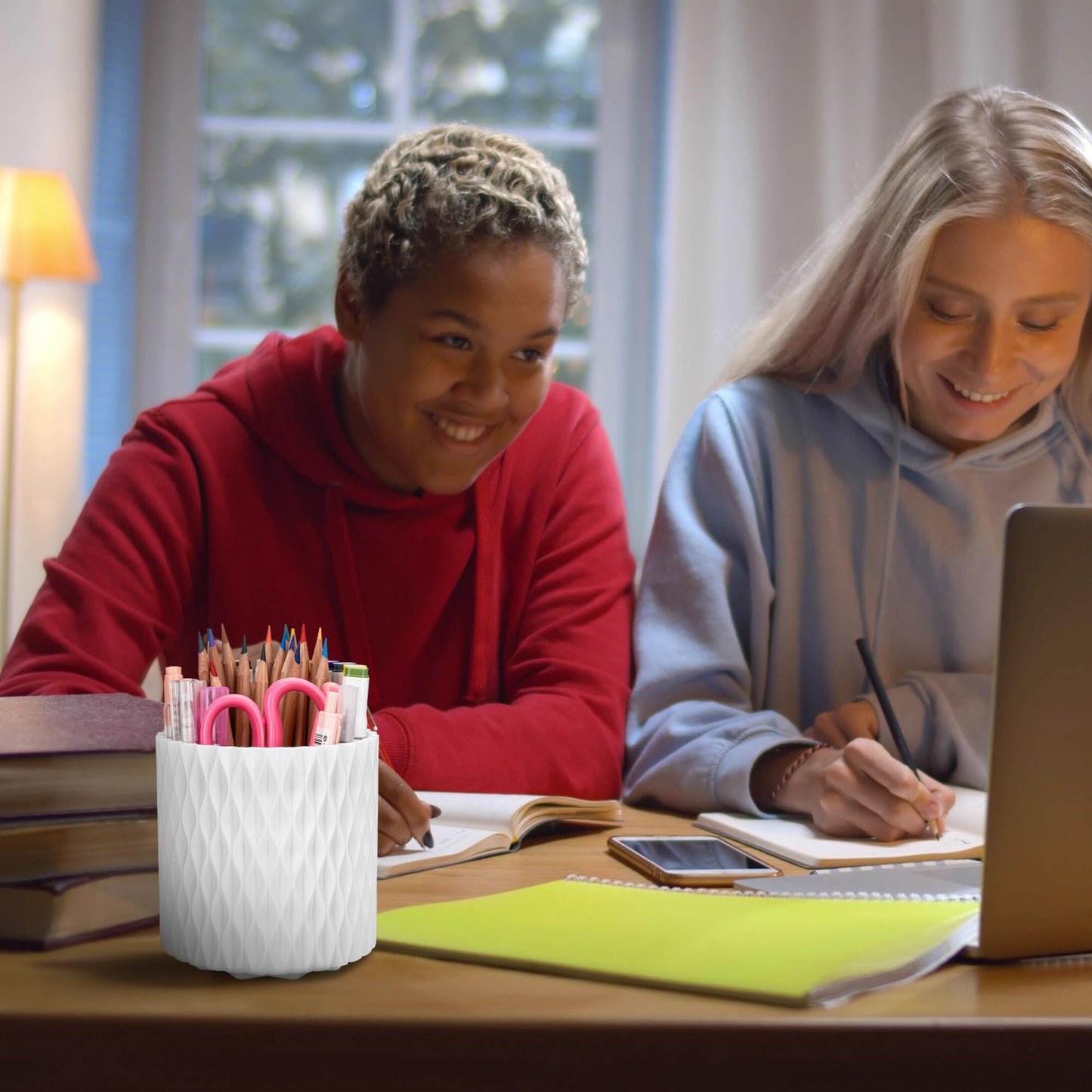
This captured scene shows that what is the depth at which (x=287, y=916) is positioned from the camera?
0.63 metres

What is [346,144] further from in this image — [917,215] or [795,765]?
[795,765]

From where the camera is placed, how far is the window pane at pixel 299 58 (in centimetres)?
333

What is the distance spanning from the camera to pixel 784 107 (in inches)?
125

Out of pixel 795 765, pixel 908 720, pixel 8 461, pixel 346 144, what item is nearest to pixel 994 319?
pixel 908 720

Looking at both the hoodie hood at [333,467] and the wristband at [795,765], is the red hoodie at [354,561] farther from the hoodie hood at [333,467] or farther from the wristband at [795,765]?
the wristband at [795,765]

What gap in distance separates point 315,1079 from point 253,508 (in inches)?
34.7

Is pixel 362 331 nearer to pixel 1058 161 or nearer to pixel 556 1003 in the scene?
pixel 1058 161

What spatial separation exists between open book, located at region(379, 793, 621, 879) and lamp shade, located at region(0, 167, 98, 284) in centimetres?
205

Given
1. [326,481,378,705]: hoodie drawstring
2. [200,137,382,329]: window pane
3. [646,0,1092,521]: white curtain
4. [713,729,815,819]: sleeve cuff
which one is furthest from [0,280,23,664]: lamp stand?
[713,729,815,819]: sleeve cuff

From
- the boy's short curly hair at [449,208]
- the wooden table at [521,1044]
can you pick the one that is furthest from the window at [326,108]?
the wooden table at [521,1044]

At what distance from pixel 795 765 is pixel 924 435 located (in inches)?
19.8

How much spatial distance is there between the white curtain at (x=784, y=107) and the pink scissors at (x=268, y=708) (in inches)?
103

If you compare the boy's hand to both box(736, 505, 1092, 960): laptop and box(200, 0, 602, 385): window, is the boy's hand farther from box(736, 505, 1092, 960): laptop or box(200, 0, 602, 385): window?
box(200, 0, 602, 385): window

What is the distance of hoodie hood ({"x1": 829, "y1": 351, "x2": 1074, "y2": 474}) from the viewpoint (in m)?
1.41
